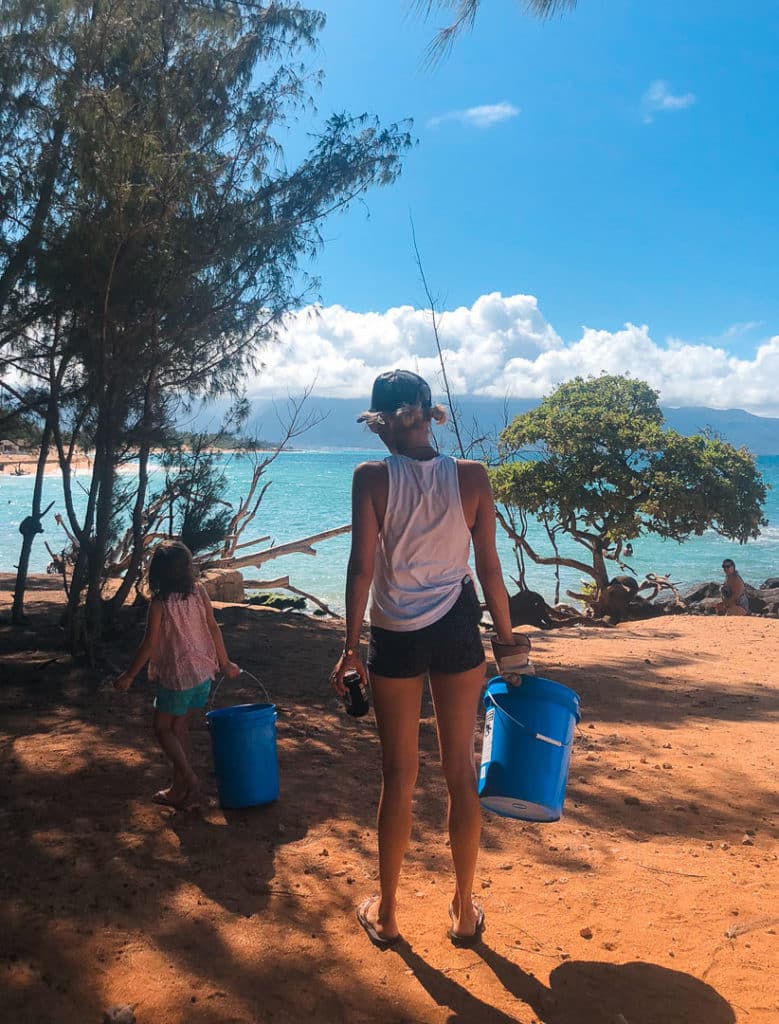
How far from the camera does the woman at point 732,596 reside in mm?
13266

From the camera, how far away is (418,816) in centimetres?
407

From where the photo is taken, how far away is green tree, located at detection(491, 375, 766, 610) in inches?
544

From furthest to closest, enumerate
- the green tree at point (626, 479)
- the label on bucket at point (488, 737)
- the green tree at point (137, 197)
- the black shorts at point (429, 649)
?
the green tree at point (626, 479), the green tree at point (137, 197), the label on bucket at point (488, 737), the black shorts at point (429, 649)

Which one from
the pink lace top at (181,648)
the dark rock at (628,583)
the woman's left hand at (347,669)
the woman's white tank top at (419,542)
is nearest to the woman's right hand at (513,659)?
the woman's white tank top at (419,542)

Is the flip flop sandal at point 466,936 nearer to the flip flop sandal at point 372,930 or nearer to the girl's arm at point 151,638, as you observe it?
the flip flop sandal at point 372,930

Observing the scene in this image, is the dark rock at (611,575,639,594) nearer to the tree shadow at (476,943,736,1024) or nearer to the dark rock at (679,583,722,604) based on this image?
the dark rock at (679,583,722,604)

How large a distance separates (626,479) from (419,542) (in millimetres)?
12040

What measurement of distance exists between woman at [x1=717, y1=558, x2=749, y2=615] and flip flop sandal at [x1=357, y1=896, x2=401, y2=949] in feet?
38.3

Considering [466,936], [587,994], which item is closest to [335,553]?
[466,936]

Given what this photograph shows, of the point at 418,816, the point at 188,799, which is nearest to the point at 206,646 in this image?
the point at 188,799

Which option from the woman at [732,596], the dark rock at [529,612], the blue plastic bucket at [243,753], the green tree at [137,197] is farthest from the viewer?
the dark rock at [529,612]

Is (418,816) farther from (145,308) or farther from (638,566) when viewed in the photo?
→ (638,566)

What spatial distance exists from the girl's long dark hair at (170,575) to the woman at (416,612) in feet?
5.08

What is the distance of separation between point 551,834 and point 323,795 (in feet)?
3.94
